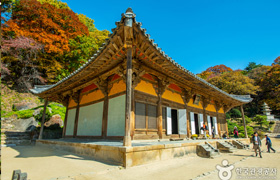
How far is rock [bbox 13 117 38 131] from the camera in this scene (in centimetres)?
1470

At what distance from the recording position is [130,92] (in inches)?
217

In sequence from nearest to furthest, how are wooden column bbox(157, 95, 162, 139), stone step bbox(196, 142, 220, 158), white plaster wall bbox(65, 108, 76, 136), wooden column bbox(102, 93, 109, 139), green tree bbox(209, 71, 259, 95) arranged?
stone step bbox(196, 142, 220, 158) < wooden column bbox(102, 93, 109, 139) < wooden column bbox(157, 95, 162, 139) < white plaster wall bbox(65, 108, 76, 136) < green tree bbox(209, 71, 259, 95)

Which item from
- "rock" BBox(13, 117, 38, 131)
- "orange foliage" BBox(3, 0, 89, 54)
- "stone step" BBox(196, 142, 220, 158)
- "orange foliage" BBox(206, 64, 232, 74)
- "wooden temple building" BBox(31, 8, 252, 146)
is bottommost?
"stone step" BBox(196, 142, 220, 158)

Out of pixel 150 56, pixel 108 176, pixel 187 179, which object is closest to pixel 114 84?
pixel 150 56

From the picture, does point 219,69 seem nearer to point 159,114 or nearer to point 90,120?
point 159,114

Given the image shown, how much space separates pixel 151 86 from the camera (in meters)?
8.48

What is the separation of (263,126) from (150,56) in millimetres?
30054

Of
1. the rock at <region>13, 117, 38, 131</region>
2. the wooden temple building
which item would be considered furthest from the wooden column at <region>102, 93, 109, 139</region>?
the rock at <region>13, 117, 38, 131</region>

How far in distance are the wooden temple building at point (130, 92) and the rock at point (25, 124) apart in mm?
5456

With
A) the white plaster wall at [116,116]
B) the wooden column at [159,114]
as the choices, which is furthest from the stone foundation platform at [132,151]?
the wooden column at [159,114]

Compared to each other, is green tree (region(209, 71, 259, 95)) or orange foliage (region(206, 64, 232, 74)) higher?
orange foliage (region(206, 64, 232, 74))

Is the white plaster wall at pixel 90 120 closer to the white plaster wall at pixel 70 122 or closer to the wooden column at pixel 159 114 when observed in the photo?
the white plaster wall at pixel 70 122

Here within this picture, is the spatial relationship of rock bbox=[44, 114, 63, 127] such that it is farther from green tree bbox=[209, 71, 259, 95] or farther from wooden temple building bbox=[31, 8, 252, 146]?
green tree bbox=[209, 71, 259, 95]

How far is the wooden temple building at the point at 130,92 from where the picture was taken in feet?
18.5
